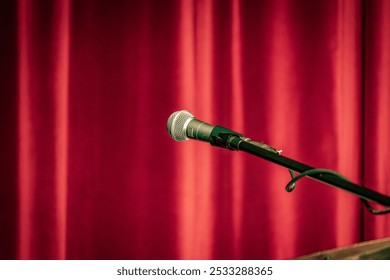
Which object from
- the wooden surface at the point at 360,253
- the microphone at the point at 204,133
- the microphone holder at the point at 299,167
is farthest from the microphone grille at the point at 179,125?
the wooden surface at the point at 360,253

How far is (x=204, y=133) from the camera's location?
2.02ft

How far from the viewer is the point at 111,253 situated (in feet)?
4.50

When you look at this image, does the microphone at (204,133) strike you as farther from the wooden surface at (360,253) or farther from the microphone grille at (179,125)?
the wooden surface at (360,253)

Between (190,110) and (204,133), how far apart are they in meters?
0.73

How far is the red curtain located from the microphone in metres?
0.65

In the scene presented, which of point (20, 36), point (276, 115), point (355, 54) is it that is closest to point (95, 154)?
point (20, 36)

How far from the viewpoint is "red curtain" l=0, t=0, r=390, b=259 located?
1.29 m

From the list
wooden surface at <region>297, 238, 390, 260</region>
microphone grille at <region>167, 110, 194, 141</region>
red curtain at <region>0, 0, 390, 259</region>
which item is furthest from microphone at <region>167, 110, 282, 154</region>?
red curtain at <region>0, 0, 390, 259</region>

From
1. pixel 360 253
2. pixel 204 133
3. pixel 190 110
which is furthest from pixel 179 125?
pixel 190 110

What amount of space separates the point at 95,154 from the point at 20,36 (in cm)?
50

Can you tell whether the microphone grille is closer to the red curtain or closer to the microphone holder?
the microphone holder

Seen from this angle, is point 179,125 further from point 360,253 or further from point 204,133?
point 360,253

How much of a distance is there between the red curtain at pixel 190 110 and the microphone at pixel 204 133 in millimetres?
648

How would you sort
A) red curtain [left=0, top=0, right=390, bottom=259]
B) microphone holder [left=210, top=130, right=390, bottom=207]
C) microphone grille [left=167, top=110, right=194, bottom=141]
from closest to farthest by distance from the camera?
microphone holder [left=210, top=130, right=390, bottom=207] → microphone grille [left=167, top=110, right=194, bottom=141] → red curtain [left=0, top=0, right=390, bottom=259]
